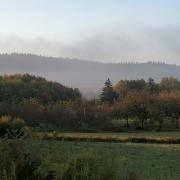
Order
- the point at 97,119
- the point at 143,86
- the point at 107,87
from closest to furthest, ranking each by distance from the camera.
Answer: the point at 97,119 → the point at 107,87 → the point at 143,86

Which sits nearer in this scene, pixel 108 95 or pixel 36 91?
pixel 36 91

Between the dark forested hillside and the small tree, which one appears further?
the small tree

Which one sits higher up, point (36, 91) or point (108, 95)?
point (36, 91)

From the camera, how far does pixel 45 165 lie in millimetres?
7934

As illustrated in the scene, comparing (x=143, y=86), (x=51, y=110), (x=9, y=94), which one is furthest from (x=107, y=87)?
(x=51, y=110)

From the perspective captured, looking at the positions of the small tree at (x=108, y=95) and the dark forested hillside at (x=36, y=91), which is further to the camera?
the small tree at (x=108, y=95)

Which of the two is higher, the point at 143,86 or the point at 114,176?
the point at 143,86

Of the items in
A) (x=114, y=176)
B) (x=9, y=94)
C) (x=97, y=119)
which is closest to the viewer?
(x=114, y=176)

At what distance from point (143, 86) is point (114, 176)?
627 feet

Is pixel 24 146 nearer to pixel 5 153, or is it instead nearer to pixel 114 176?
pixel 5 153

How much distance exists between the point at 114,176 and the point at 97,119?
102 meters

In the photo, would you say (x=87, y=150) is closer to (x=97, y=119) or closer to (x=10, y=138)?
(x=10, y=138)

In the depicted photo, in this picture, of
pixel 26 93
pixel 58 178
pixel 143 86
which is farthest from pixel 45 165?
pixel 143 86

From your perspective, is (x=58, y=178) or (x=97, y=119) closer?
(x=58, y=178)
